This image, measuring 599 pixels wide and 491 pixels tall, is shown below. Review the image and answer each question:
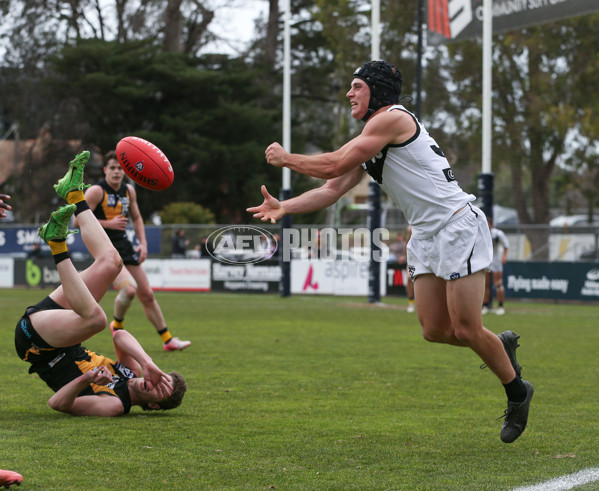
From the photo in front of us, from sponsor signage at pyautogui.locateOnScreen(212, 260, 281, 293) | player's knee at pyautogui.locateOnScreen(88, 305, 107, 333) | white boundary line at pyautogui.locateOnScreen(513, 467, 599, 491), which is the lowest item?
sponsor signage at pyautogui.locateOnScreen(212, 260, 281, 293)

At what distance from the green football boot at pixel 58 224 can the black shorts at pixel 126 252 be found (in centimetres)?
485

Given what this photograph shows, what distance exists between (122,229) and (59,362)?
13.4 ft

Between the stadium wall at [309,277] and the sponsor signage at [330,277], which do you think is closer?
the stadium wall at [309,277]

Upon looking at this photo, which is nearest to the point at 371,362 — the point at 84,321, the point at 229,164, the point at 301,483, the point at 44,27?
the point at 84,321

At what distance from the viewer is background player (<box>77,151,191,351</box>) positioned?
33.1 ft

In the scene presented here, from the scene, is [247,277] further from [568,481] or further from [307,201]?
[568,481]

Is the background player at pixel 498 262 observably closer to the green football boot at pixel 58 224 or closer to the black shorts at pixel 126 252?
the black shorts at pixel 126 252

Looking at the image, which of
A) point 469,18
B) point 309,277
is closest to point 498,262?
point 469,18

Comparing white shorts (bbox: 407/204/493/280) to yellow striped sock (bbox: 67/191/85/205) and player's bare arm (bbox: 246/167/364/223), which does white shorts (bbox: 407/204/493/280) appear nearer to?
player's bare arm (bbox: 246/167/364/223)

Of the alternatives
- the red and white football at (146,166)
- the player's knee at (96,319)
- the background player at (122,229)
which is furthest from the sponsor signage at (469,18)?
the player's knee at (96,319)

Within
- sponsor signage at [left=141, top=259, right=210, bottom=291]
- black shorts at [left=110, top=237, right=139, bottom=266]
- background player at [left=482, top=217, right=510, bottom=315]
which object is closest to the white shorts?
black shorts at [left=110, top=237, right=139, bottom=266]

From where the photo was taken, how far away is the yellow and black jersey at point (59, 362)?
6.29m

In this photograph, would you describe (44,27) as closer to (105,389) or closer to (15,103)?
(15,103)

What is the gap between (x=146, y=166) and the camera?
6746mm
